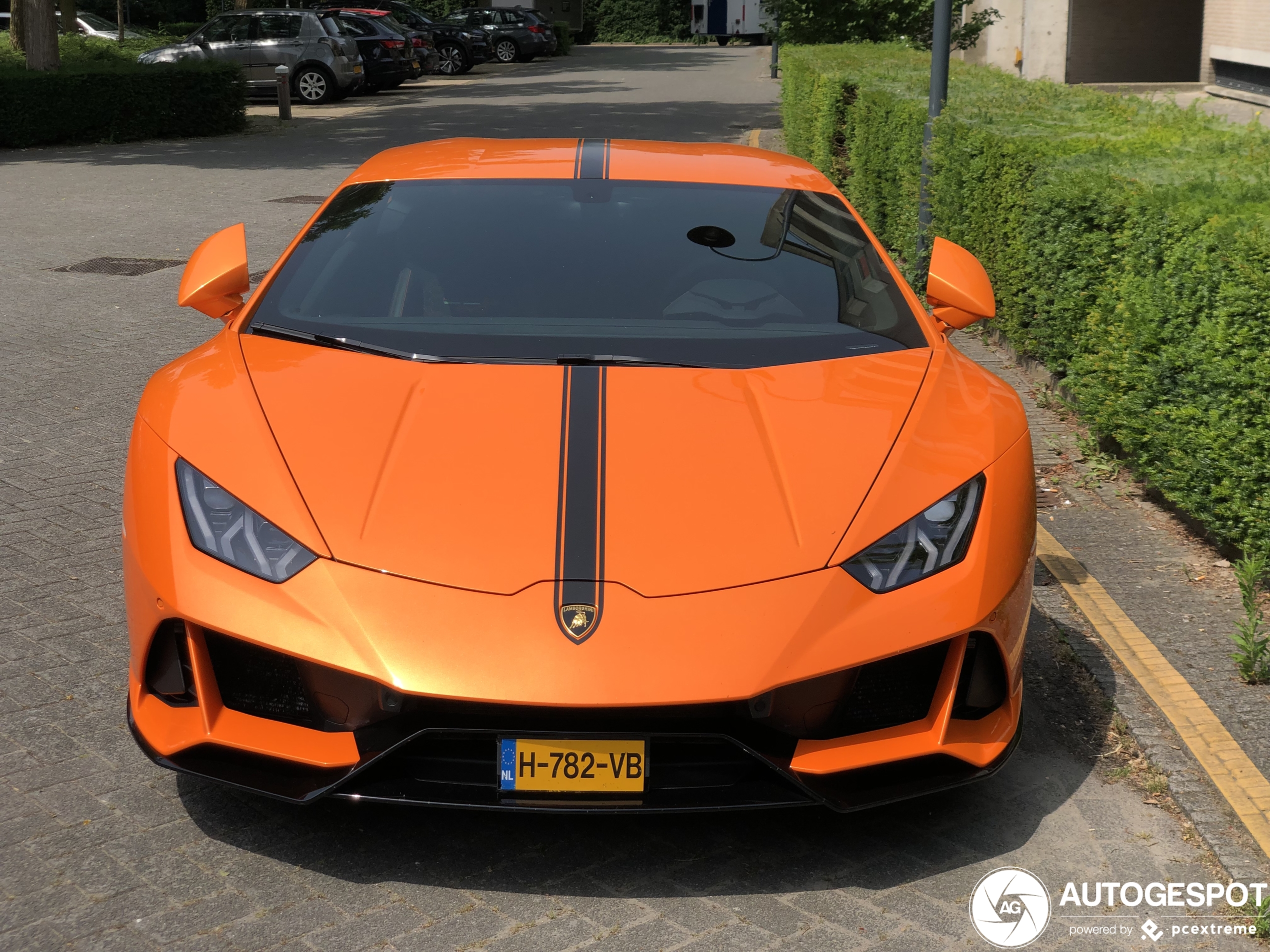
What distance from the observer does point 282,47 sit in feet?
91.6

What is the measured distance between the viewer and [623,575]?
2977mm

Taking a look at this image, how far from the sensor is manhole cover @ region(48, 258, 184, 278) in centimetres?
1079

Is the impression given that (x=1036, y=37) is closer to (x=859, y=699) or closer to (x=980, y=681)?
(x=980, y=681)

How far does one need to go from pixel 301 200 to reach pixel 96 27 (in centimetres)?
3181

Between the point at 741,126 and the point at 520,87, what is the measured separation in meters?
11.4

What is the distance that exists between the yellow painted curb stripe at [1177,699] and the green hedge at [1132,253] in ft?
1.91

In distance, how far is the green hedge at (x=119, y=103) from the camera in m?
20.7

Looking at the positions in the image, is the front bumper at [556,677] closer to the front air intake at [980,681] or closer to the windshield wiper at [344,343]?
the front air intake at [980,681]

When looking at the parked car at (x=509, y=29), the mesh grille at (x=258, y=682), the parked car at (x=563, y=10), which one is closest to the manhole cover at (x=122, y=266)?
the mesh grille at (x=258, y=682)

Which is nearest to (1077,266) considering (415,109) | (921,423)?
(921,423)

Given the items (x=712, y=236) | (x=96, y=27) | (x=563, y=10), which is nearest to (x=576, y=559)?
(x=712, y=236)

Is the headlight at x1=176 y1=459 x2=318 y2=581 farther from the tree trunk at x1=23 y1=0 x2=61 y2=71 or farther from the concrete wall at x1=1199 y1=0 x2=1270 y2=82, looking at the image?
the tree trunk at x1=23 y1=0 x2=61 y2=71


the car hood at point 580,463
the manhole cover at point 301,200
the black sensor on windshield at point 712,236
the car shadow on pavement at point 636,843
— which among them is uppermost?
the black sensor on windshield at point 712,236

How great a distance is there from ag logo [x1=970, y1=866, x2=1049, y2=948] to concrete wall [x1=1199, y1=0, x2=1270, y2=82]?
60.8ft
